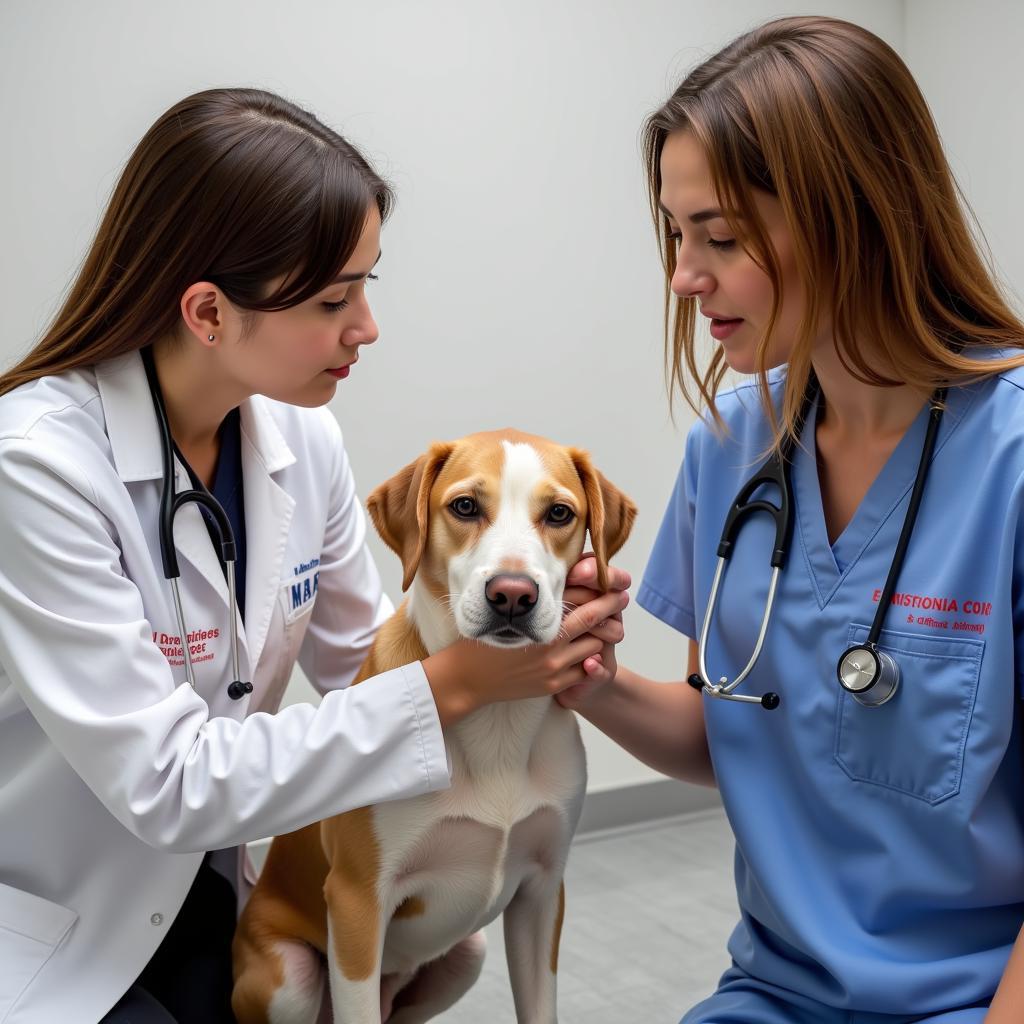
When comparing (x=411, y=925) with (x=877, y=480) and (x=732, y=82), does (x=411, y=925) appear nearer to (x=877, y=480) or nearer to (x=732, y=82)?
(x=877, y=480)

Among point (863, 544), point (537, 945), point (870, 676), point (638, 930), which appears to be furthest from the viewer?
point (638, 930)

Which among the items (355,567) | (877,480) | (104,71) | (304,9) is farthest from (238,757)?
(304,9)

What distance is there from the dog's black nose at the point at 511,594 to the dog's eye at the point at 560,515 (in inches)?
6.2

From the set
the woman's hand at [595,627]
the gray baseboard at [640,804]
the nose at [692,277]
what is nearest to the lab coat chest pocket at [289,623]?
the woman's hand at [595,627]

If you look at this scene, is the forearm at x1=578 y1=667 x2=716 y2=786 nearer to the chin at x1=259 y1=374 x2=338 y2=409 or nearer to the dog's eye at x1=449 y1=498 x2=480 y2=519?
the dog's eye at x1=449 y1=498 x2=480 y2=519

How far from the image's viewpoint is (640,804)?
353 cm

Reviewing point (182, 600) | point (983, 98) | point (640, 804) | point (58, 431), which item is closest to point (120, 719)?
point (182, 600)

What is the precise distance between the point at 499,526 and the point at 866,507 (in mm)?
441

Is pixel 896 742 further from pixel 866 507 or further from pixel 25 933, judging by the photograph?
pixel 25 933

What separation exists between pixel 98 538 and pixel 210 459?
0.31 m

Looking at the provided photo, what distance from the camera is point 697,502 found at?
5.17 feet

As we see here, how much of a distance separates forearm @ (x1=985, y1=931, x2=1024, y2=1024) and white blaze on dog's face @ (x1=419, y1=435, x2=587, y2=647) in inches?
23.3

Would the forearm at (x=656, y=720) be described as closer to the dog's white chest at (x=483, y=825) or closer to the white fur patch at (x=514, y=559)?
the dog's white chest at (x=483, y=825)

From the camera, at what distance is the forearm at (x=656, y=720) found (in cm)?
157
